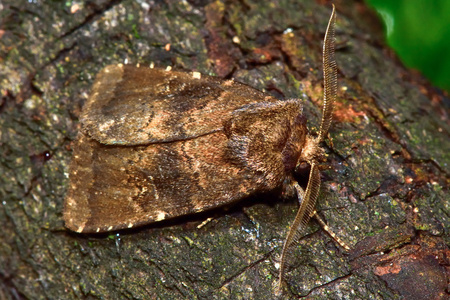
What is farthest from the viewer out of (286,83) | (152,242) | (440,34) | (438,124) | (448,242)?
(440,34)

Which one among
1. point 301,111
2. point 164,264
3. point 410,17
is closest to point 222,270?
point 164,264

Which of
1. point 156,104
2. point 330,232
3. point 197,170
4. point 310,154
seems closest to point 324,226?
point 330,232

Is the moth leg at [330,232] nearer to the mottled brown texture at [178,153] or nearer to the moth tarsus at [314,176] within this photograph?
the moth tarsus at [314,176]

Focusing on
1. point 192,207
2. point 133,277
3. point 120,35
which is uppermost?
point 120,35

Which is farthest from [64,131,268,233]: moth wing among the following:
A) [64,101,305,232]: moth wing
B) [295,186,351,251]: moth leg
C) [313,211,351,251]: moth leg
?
[313,211,351,251]: moth leg

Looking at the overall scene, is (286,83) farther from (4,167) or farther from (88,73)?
(4,167)

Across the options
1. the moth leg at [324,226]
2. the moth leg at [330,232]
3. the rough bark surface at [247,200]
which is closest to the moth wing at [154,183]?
the rough bark surface at [247,200]

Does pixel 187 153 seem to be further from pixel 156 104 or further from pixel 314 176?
pixel 314 176

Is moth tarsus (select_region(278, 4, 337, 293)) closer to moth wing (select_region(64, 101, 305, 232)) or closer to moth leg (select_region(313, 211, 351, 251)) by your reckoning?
moth leg (select_region(313, 211, 351, 251))
